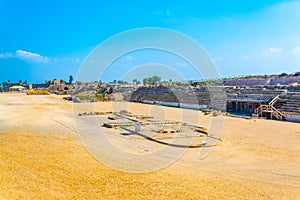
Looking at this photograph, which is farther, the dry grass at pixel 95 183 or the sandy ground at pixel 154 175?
the sandy ground at pixel 154 175

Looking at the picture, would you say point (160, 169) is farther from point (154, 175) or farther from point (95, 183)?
point (95, 183)

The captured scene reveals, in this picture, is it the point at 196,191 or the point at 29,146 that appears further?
the point at 29,146

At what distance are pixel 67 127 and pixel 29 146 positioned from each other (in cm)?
519

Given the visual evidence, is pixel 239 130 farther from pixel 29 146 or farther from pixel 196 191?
pixel 29 146

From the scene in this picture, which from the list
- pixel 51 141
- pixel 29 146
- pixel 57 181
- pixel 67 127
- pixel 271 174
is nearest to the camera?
pixel 57 181

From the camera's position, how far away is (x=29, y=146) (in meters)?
11.4

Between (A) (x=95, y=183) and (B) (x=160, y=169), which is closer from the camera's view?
(A) (x=95, y=183)

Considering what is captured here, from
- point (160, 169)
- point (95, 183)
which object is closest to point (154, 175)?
point (160, 169)

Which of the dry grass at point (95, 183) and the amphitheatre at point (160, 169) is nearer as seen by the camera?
the dry grass at point (95, 183)

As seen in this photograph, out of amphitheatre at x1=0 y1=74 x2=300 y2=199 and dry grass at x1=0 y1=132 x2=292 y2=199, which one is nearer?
dry grass at x1=0 y1=132 x2=292 y2=199

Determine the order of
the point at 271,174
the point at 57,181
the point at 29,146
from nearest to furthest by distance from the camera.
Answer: the point at 57,181 → the point at 271,174 → the point at 29,146

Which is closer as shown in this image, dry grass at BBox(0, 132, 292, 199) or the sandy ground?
dry grass at BBox(0, 132, 292, 199)

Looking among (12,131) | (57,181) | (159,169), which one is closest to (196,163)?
(159,169)

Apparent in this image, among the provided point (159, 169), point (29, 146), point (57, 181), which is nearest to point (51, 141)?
point (29, 146)
